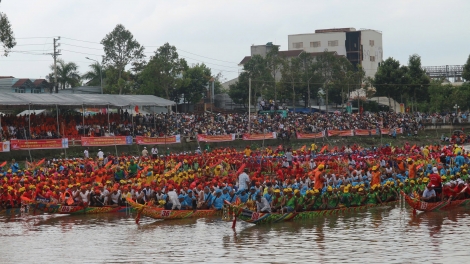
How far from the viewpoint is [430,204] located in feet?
73.4

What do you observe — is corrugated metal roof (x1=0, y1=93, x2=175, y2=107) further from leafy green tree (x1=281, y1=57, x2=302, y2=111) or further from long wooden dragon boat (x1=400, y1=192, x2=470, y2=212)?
long wooden dragon boat (x1=400, y1=192, x2=470, y2=212)

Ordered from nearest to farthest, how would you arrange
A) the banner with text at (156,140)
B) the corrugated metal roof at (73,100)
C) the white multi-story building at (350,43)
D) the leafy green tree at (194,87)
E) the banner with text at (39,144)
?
the banner with text at (39,144)
the corrugated metal roof at (73,100)
the banner with text at (156,140)
the leafy green tree at (194,87)
the white multi-story building at (350,43)

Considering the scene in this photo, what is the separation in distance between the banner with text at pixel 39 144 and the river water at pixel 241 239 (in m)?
11.9

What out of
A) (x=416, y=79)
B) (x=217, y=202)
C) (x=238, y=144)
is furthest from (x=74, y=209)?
(x=416, y=79)

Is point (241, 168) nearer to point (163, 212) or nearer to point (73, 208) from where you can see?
point (73, 208)

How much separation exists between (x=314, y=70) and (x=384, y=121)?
28.4ft

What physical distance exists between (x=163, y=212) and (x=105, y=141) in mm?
18752

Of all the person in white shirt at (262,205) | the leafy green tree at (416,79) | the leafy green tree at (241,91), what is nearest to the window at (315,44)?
the leafy green tree at (416,79)

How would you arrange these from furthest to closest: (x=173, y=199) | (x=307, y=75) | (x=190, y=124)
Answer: (x=307, y=75) < (x=190, y=124) < (x=173, y=199)

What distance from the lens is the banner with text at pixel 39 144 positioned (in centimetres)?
3506

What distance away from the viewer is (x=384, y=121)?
58625 millimetres

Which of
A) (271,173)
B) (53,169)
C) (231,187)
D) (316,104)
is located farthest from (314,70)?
(231,187)

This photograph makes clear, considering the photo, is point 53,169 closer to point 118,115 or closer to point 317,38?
point 118,115

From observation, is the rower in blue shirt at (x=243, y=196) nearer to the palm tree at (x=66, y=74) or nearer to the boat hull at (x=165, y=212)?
the boat hull at (x=165, y=212)
